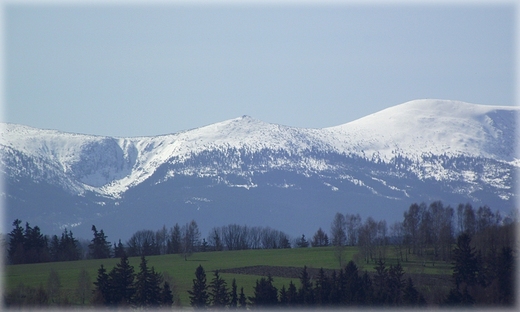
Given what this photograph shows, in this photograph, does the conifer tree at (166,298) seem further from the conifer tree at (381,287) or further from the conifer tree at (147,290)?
the conifer tree at (381,287)

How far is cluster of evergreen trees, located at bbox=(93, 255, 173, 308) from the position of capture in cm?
6806

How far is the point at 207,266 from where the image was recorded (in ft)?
362

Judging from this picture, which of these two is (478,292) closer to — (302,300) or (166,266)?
(302,300)

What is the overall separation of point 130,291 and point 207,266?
4012 centimetres

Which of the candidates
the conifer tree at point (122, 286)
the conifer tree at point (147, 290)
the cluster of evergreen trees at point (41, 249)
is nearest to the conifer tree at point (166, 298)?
the conifer tree at point (147, 290)

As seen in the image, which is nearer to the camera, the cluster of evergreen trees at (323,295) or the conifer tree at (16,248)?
the cluster of evergreen trees at (323,295)

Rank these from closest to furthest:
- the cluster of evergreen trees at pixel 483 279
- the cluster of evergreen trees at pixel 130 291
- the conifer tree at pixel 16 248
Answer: the cluster of evergreen trees at pixel 483 279 → the cluster of evergreen trees at pixel 130 291 → the conifer tree at pixel 16 248

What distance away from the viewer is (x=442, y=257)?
354 ft

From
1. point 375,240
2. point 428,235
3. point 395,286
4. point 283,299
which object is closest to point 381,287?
point 395,286

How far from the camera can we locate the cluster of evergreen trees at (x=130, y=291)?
68062 millimetres

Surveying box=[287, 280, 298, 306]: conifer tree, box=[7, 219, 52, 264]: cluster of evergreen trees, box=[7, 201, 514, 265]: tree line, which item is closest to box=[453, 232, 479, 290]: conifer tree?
box=[7, 201, 514, 265]: tree line

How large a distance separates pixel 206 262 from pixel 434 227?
36215 mm

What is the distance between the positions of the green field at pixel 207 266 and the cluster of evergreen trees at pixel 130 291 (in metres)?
A: 3.54

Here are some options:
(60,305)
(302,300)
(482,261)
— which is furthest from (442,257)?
(60,305)
